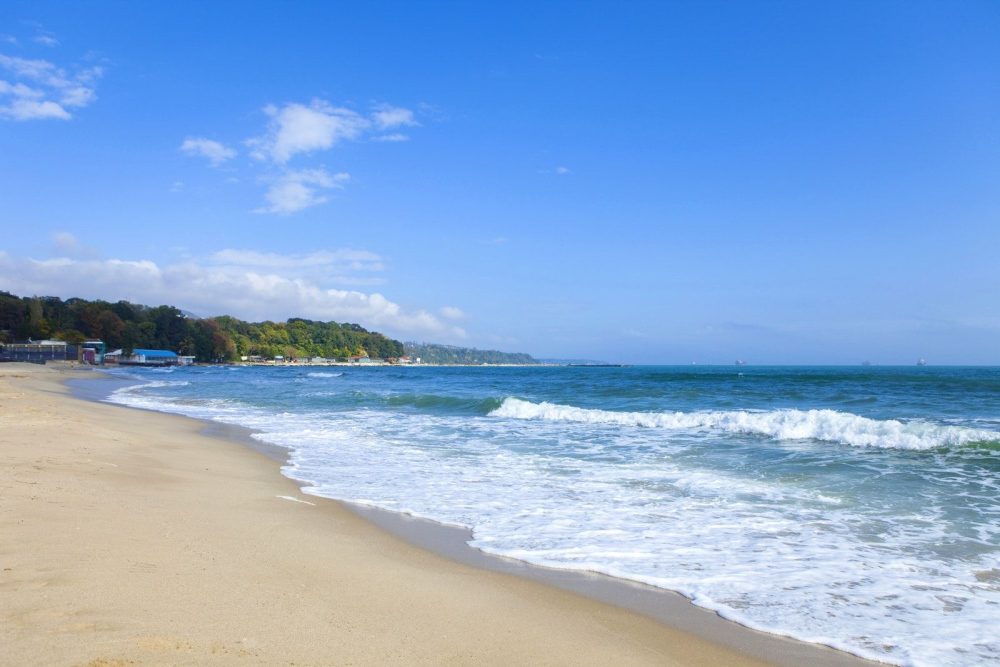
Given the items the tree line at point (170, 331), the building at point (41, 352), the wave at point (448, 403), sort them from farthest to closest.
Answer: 1. the tree line at point (170, 331)
2. the building at point (41, 352)
3. the wave at point (448, 403)

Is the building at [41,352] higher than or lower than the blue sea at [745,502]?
lower

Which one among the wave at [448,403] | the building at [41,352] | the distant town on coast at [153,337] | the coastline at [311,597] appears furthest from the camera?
the distant town on coast at [153,337]

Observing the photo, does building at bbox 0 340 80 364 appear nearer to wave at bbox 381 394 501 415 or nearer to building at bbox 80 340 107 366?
building at bbox 80 340 107 366

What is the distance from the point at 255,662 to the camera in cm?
279

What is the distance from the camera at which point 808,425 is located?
15.0m

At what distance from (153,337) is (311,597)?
13635 centimetres

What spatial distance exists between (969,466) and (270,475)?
1175cm

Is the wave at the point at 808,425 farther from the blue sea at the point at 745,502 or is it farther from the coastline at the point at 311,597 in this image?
the coastline at the point at 311,597

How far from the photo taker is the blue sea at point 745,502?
14.1ft

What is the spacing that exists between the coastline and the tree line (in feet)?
372

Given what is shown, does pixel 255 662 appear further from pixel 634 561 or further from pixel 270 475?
pixel 270 475

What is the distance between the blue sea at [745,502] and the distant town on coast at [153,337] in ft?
268

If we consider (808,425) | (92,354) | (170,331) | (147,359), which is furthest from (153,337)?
(808,425)

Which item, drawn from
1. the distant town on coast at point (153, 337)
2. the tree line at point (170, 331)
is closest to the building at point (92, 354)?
the distant town on coast at point (153, 337)
